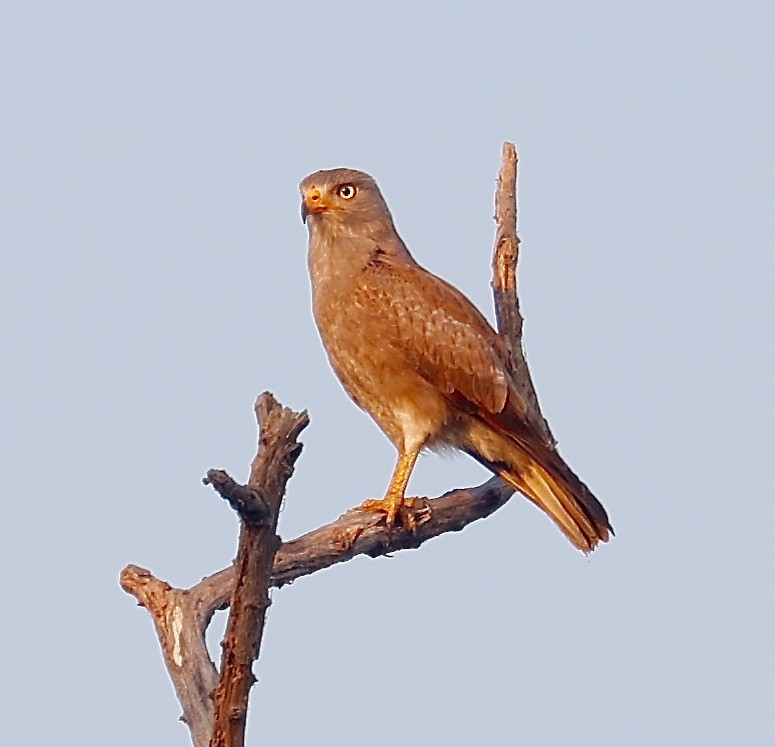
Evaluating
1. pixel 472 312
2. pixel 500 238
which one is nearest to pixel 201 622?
pixel 472 312

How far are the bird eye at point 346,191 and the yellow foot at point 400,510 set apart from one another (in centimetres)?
194

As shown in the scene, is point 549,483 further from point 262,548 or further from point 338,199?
point 262,548

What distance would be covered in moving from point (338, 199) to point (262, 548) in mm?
4017

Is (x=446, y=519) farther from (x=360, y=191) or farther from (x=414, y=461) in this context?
(x=360, y=191)

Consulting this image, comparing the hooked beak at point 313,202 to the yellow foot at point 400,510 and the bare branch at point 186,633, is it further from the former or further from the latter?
the bare branch at point 186,633

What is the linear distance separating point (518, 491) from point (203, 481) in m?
3.89

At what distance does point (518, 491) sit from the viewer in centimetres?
812

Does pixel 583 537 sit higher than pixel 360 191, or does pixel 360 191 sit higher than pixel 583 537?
pixel 360 191

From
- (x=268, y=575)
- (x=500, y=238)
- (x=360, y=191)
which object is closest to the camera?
(x=268, y=575)

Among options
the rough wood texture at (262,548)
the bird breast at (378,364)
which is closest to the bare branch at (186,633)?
the rough wood texture at (262,548)

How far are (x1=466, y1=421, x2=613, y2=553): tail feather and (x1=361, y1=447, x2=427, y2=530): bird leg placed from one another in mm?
425

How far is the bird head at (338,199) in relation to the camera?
8.52m

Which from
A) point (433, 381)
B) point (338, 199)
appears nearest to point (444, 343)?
point (433, 381)

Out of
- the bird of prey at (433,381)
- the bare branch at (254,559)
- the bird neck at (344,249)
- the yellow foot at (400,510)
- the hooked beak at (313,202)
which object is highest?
the hooked beak at (313,202)
